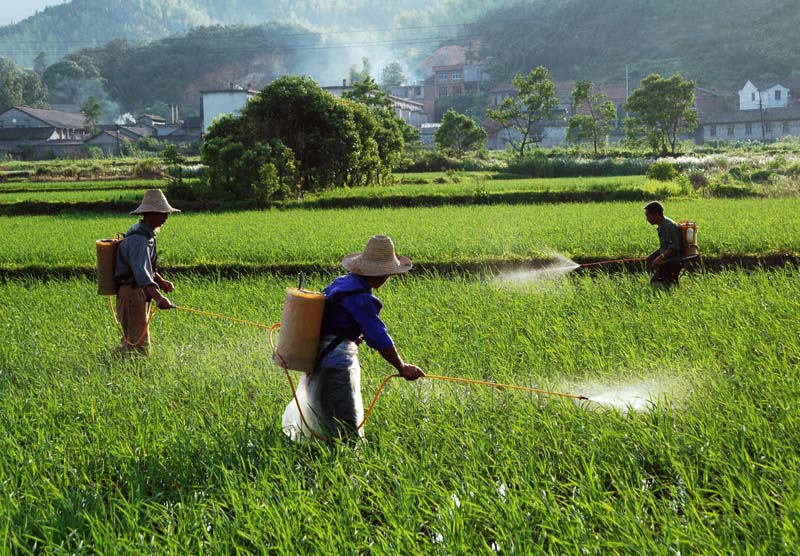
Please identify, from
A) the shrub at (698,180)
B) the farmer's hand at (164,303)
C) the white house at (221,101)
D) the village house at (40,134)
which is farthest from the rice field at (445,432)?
the white house at (221,101)

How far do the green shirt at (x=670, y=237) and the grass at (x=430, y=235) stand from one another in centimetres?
200

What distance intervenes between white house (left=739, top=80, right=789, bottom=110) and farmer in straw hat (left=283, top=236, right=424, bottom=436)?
60836 mm

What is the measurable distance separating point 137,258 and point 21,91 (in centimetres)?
7628

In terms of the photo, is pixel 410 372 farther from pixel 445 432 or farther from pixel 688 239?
pixel 688 239

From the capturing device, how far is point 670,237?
6.11 meters

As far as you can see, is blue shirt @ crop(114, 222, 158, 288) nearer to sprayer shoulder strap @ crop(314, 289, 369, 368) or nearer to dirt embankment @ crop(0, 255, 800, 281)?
sprayer shoulder strap @ crop(314, 289, 369, 368)

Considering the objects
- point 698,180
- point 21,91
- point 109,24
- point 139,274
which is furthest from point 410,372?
point 109,24

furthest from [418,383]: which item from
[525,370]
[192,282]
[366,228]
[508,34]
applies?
[508,34]

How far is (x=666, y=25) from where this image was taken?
89562mm

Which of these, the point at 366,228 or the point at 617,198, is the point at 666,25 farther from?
the point at 366,228

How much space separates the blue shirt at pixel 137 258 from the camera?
4.76 metres

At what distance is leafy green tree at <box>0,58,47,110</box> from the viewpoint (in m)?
67.8

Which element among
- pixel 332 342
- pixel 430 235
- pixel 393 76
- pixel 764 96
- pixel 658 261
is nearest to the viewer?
pixel 332 342

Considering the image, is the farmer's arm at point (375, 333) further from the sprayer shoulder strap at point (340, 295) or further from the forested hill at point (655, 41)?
the forested hill at point (655, 41)
